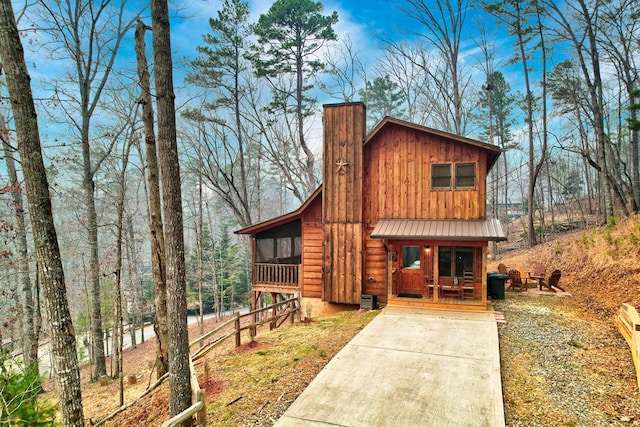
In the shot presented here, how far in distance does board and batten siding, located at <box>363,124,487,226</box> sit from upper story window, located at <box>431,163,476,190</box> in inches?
4.8

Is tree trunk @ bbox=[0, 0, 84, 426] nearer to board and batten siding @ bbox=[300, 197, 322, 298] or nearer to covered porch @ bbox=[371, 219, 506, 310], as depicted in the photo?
covered porch @ bbox=[371, 219, 506, 310]

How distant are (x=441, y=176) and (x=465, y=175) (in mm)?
719

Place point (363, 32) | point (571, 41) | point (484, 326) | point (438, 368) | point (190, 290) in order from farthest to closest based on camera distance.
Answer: point (190, 290) → point (363, 32) → point (571, 41) → point (484, 326) → point (438, 368)

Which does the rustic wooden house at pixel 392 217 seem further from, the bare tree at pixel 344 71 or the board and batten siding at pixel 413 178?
the bare tree at pixel 344 71

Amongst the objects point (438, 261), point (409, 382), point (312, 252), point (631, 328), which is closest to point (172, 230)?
point (409, 382)

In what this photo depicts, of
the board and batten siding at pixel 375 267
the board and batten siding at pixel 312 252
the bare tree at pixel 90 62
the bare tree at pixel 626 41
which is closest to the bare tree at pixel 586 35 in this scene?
the bare tree at pixel 626 41

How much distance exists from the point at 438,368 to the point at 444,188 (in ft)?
21.4

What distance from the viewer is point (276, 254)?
14.8 metres

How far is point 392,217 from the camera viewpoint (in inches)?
468

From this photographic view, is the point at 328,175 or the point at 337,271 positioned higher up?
the point at 328,175

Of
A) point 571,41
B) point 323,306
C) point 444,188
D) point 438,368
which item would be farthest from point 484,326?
point 571,41

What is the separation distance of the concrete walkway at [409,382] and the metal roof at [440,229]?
8.29 ft

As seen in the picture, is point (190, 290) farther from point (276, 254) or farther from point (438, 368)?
point (438, 368)

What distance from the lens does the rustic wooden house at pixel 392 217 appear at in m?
11.1
